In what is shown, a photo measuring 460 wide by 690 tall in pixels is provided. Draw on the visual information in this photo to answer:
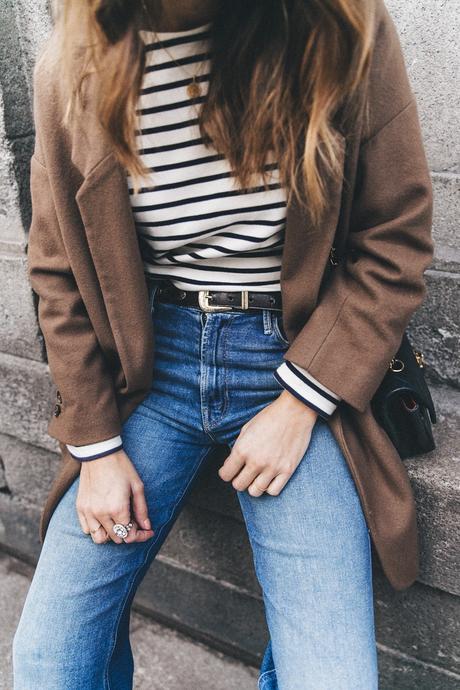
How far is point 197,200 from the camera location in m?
1.43

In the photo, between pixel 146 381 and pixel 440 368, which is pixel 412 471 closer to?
pixel 440 368

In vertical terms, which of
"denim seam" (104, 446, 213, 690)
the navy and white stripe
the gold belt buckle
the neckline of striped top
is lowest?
"denim seam" (104, 446, 213, 690)

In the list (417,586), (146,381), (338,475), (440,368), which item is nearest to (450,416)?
(440,368)

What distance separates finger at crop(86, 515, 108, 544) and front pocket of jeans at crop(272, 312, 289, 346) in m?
0.58

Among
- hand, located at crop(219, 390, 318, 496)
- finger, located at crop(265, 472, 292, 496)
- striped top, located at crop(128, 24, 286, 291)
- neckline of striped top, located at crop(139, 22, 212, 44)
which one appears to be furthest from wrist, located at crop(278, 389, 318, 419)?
neckline of striped top, located at crop(139, 22, 212, 44)

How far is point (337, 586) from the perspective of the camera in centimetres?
138

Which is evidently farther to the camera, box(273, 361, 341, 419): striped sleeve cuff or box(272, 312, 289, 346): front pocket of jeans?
box(272, 312, 289, 346): front pocket of jeans

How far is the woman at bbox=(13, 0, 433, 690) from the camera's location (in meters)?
1.27

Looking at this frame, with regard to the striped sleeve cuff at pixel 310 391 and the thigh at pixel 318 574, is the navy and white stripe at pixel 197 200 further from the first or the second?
the thigh at pixel 318 574

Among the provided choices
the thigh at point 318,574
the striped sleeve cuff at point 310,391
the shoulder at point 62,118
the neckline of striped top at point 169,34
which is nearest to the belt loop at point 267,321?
the striped sleeve cuff at point 310,391

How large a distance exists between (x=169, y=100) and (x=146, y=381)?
633mm

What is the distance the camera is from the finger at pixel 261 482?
4.76 ft

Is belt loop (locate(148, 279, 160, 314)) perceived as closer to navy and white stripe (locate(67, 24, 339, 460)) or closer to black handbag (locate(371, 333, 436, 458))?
navy and white stripe (locate(67, 24, 339, 460))

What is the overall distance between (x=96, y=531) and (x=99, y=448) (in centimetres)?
19
